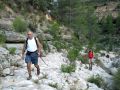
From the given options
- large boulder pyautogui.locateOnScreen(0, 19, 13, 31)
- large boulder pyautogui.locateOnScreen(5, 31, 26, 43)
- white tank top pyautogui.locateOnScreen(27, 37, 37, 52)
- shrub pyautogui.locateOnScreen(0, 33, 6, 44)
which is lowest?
large boulder pyautogui.locateOnScreen(5, 31, 26, 43)

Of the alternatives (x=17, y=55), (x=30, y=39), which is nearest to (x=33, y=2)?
(x=17, y=55)

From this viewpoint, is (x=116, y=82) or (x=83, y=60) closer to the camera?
(x=116, y=82)

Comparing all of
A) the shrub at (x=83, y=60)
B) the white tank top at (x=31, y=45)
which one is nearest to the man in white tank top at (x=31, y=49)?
the white tank top at (x=31, y=45)

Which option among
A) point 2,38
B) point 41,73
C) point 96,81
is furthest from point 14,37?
point 41,73

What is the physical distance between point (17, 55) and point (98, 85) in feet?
16.4

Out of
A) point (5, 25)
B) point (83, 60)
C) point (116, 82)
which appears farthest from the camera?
point (5, 25)

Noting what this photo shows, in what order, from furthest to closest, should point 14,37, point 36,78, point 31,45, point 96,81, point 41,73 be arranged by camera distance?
point 14,37
point 96,81
point 41,73
point 36,78
point 31,45

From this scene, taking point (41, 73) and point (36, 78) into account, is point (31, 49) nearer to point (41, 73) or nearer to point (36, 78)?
point (36, 78)

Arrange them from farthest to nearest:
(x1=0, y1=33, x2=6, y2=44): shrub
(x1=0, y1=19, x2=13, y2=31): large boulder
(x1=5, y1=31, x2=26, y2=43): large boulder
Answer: (x1=0, y1=19, x2=13, y2=31): large boulder, (x1=5, y1=31, x2=26, y2=43): large boulder, (x1=0, y1=33, x2=6, y2=44): shrub

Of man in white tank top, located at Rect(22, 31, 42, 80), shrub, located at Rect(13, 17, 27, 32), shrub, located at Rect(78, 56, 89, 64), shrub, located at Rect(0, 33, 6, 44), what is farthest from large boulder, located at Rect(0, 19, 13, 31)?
man in white tank top, located at Rect(22, 31, 42, 80)

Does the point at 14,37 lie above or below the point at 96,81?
above

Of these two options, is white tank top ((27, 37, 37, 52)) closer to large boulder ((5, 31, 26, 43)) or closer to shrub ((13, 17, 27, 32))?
large boulder ((5, 31, 26, 43))

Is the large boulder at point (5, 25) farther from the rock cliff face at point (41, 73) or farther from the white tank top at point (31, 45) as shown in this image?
the white tank top at point (31, 45)

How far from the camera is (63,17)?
176ft
